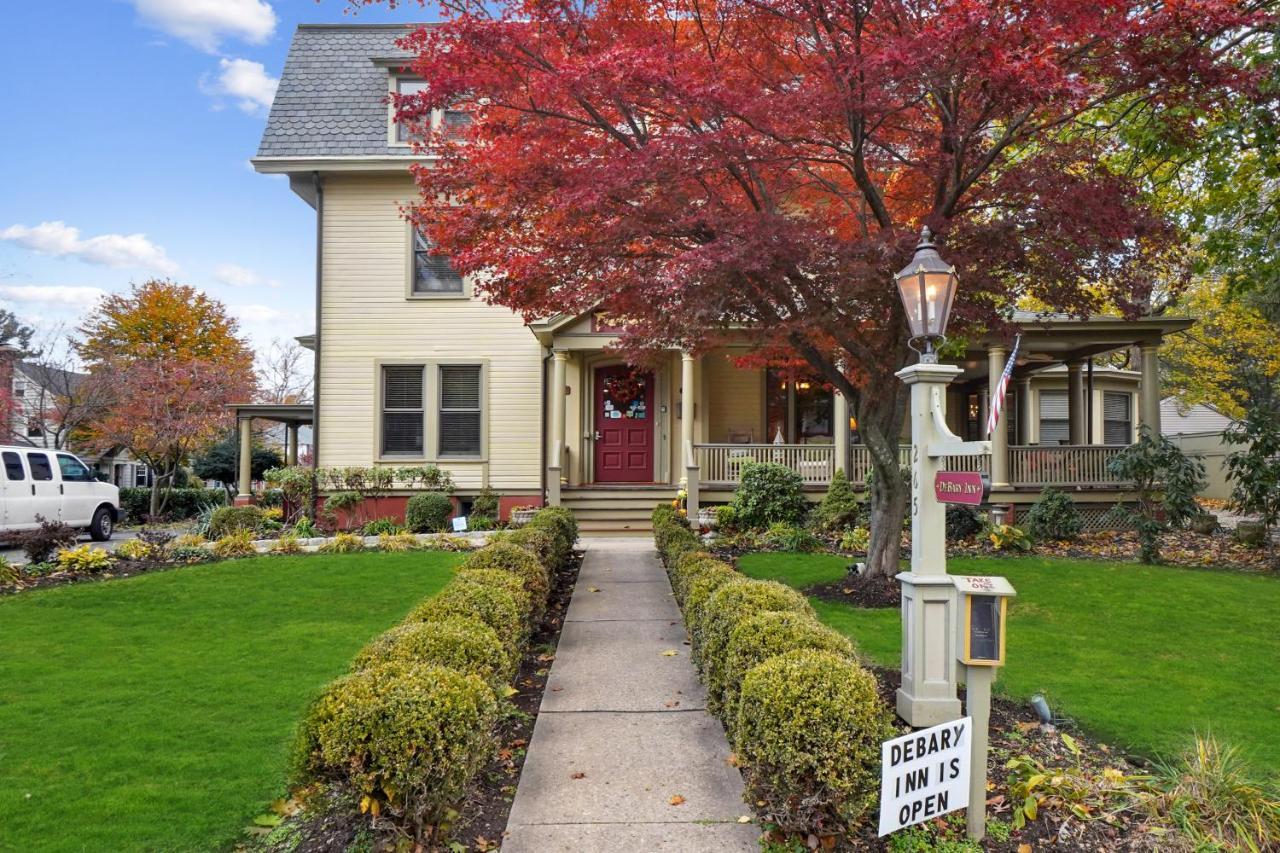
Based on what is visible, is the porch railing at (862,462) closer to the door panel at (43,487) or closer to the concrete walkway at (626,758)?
the concrete walkway at (626,758)

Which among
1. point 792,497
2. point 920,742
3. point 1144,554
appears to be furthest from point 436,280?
point 920,742

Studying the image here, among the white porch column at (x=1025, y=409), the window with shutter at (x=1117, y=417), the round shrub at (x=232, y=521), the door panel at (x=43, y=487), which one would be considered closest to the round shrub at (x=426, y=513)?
the round shrub at (x=232, y=521)

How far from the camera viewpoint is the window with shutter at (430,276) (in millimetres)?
14352

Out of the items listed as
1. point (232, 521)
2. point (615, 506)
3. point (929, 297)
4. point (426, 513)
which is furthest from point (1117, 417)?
point (232, 521)

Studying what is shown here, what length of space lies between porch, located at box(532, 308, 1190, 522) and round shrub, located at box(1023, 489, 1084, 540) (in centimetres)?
101

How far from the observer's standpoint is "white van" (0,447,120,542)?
12609mm

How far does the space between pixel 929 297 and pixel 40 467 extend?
580 inches

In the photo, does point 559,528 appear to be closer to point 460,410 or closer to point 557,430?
point 557,430

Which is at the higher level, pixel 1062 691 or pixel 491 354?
pixel 491 354

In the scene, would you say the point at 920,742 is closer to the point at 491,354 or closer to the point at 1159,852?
the point at 1159,852

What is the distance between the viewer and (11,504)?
12.6 metres

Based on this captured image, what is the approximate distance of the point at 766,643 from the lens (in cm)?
384

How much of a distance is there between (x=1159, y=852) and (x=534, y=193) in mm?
6157

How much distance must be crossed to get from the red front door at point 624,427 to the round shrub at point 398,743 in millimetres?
11926
